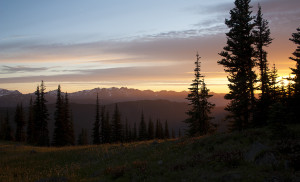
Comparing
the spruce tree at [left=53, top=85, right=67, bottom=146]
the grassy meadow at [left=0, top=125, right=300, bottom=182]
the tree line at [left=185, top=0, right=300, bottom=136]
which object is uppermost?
the tree line at [left=185, top=0, right=300, bottom=136]

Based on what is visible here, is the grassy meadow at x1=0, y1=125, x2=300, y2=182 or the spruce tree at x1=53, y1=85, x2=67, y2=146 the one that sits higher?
the grassy meadow at x1=0, y1=125, x2=300, y2=182

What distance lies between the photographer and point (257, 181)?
6.93m

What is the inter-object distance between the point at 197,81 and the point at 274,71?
11573 mm

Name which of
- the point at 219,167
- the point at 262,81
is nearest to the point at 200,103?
the point at 262,81

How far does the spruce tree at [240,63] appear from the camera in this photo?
20531 mm

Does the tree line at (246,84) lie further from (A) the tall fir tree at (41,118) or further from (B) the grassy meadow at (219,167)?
(A) the tall fir tree at (41,118)

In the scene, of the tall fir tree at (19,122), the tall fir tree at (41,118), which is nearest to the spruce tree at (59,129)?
the tall fir tree at (41,118)

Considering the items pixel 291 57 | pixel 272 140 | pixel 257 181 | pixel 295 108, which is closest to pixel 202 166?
pixel 257 181

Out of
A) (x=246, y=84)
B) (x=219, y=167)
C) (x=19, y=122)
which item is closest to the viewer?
(x=219, y=167)

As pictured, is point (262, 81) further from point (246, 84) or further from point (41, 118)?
point (41, 118)

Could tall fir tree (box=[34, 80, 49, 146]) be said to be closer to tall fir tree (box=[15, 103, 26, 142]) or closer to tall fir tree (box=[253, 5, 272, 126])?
tall fir tree (box=[15, 103, 26, 142])

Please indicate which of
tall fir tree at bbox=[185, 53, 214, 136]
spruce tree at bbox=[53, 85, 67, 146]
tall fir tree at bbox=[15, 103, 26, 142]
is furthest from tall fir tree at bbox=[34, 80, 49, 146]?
tall fir tree at bbox=[185, 53, 214, 136]

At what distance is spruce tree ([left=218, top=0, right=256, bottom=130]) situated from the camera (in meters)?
20.5

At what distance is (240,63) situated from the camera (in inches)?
862
